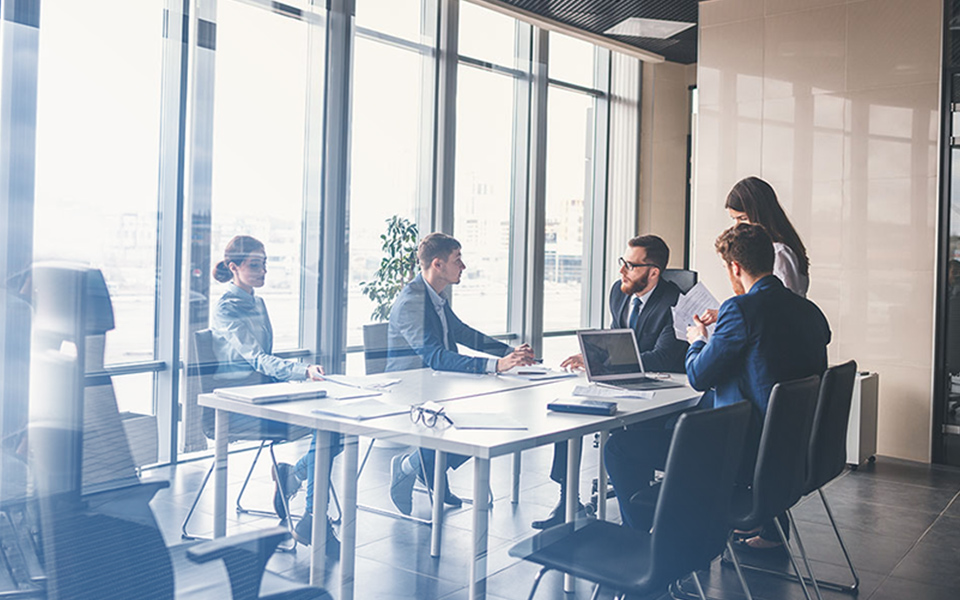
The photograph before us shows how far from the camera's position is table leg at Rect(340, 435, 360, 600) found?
2.15 meters

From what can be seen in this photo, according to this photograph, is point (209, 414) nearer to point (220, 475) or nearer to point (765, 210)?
point (220, 475)

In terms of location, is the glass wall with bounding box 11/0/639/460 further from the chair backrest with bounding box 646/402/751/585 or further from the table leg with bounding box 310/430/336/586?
the chair backrest with bounding box 646/402/751/585

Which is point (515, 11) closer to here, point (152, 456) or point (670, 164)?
point (670, 164)

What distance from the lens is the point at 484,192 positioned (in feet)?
12.8

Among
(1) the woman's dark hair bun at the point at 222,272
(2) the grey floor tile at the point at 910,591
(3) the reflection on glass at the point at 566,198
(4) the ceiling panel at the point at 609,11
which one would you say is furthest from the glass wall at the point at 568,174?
(1) the woman's dark hair bun at the point at 222,272

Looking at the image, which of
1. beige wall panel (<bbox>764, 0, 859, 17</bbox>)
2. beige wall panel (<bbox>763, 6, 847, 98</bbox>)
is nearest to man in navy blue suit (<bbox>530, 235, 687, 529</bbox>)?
beige wall panel (<bbox>763, 6, 847, 98</bbox>)

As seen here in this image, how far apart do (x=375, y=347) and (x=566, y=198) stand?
11.1ft

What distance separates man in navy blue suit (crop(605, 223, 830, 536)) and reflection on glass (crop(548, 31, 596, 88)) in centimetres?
390

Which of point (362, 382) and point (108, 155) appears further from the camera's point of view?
point (362, 382)

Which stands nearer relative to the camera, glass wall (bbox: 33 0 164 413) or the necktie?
glass wall (bbox: 33 0 164 413)

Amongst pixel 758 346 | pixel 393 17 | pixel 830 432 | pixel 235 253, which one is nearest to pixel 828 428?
pixel 830 432

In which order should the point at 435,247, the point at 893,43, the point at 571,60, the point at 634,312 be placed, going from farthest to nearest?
the point at 571,60, the point at 893,43, the point at 634,312, the point at 435,247

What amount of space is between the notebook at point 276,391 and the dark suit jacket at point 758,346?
154 centimetres

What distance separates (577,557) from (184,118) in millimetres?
1582
